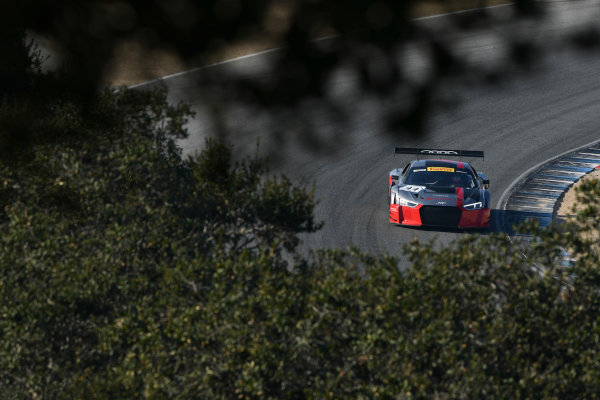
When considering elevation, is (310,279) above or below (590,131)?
below

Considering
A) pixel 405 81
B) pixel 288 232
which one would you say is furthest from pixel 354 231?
pixel 405 81

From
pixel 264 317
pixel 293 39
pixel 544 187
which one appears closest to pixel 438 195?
pixel 544 187

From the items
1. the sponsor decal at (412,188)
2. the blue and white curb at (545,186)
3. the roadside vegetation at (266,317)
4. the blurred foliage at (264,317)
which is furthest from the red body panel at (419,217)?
the roadside vegetation at (266,317)

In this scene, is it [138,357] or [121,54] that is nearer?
[121,54]

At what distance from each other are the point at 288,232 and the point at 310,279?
1.71 m

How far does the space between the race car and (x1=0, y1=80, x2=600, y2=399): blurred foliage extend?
7984 millimetres

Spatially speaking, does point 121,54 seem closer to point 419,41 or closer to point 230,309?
point 419,41

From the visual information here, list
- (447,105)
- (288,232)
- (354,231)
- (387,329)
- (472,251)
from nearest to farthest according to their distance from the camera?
(447,105) < (387,329) < (472,251) < (288,232) < (354,231)

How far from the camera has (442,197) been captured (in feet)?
49.2

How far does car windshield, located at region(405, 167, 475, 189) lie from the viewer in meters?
15.4

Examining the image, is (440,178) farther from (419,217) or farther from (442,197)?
(419,217)

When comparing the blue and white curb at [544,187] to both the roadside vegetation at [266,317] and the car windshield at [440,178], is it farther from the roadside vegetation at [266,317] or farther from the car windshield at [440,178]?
the roadside vegetation at [266,317]

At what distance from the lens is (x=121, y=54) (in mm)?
1694

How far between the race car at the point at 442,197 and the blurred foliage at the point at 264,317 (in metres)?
7.98
